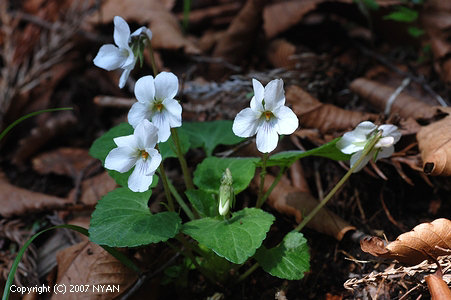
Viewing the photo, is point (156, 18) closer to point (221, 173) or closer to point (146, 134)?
point (221, 173)

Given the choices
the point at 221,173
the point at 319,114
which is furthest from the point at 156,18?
the point at 221,173

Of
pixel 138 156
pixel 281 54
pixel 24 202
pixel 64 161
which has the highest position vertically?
pixel 138 156

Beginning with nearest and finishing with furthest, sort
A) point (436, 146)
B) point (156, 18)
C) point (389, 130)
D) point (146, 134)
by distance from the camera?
point (146, 134)
point (389, 130)
point (436, 146)
point (156, 18)

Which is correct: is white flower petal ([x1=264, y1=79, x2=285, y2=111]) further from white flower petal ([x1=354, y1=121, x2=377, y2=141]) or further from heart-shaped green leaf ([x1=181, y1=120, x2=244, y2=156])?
heart-shaped green leaf ([x1=181, y1=120, x2=244, y2=156])

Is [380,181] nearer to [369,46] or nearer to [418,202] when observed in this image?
[418,202]

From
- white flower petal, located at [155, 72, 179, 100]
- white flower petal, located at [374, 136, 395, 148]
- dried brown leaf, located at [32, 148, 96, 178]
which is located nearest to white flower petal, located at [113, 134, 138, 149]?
white flower petal, located at [155, 72, 179, 100]

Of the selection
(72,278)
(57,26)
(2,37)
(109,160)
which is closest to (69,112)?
(57,26)
